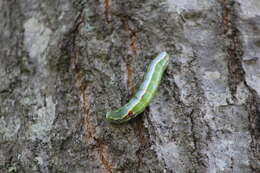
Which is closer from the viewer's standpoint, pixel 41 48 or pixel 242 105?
pixel 242 105

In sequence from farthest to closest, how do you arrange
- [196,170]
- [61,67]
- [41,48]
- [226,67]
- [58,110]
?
1. [41,48]
2. [61,67]
3. [58,110]
4. [226,67]
5. [196,170]

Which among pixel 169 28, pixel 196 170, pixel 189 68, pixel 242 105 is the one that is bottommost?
pixel 196 170

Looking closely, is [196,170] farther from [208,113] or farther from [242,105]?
[242,105]

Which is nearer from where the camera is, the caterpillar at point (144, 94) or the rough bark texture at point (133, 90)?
the rough bark texture at point (133, 90)

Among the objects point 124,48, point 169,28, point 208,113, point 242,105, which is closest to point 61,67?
point 124,48
